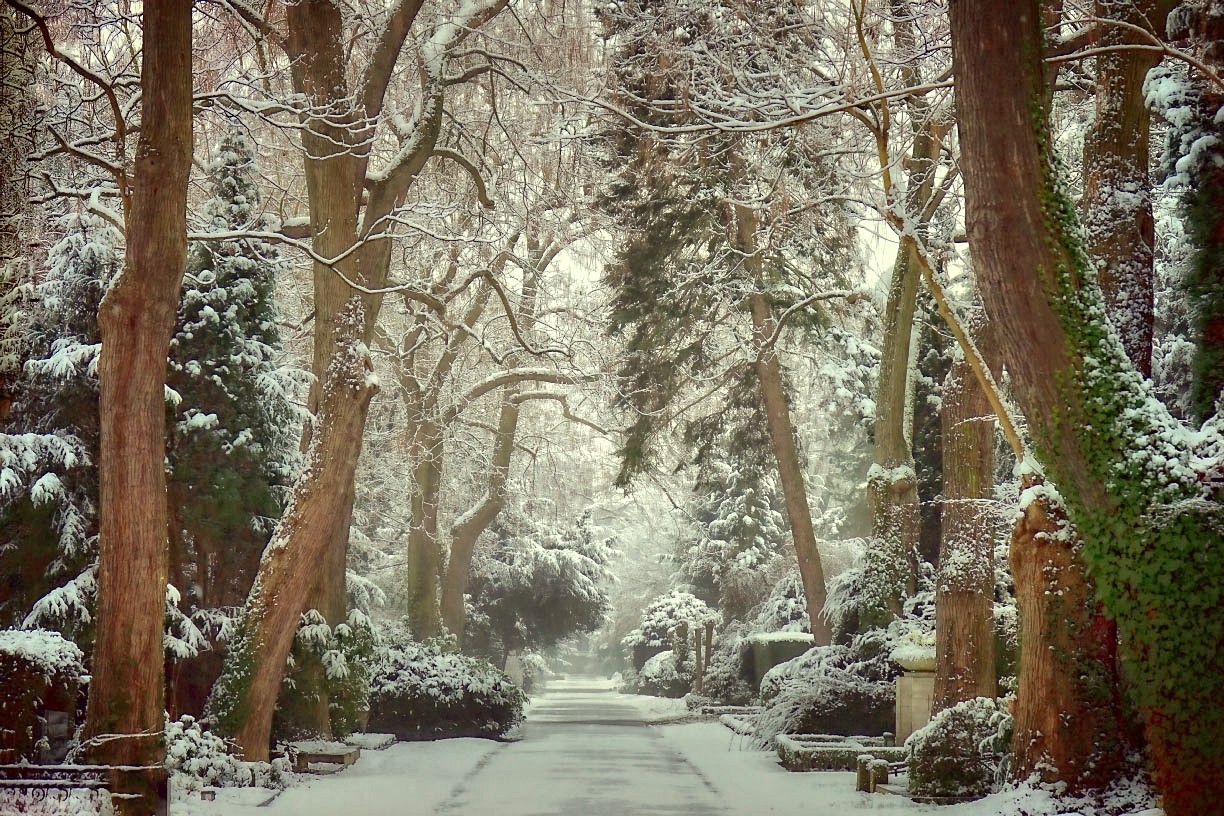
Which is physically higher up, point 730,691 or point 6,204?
point 6,204

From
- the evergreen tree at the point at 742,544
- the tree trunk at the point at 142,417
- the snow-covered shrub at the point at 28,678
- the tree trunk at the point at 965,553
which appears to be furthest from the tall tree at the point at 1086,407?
the evergreen tree at the point at 742,544

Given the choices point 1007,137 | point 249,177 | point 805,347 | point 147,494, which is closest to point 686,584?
point 805,347

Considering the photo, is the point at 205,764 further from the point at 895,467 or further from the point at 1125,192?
the point at 895,467

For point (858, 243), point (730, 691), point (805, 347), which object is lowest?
point (730, 691)

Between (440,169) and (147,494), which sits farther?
(440,169)

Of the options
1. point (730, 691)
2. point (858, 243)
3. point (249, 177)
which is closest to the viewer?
point (249, 177)

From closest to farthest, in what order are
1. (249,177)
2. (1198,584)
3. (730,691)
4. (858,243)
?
(1198,584), (249,177), (858,243), (730,691)

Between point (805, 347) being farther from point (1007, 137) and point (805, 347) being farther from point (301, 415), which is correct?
point (1007, 137)

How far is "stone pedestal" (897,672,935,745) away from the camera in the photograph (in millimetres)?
14047

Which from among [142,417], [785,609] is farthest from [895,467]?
[785,609]

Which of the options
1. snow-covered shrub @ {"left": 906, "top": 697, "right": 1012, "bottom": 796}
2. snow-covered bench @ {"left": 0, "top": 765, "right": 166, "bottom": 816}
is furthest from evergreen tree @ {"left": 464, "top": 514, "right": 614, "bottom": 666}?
snow-covered bench @ {"left": 0, "top": 765, "right": 166, "bottom": 816}

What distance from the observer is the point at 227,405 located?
14.7 metres

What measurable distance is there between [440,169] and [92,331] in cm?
671

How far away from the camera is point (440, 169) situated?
61.6ft
